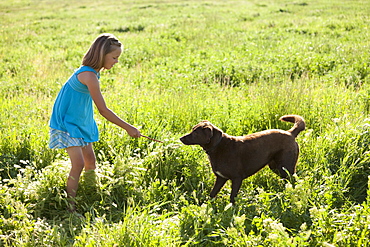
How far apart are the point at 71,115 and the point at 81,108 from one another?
13 centimetres

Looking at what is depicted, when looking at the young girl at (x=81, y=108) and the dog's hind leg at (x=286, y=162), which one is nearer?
the young girl at (x=81, y=108)

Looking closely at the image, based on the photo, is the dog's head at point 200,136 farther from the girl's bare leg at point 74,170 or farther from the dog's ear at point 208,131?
the girl's bare leg at point 74,170

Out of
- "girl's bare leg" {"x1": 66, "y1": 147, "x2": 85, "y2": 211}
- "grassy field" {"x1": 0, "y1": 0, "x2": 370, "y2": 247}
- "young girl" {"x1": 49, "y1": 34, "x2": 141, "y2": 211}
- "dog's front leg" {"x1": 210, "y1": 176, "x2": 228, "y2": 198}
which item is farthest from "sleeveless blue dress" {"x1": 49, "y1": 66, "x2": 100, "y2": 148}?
"dog's front leg" {"x1": 210, "y1": 176, "x2": 228, "y2": 198}

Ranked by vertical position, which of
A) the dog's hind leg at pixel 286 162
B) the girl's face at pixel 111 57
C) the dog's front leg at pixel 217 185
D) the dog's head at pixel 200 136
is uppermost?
the girl's face at pixel 111 57

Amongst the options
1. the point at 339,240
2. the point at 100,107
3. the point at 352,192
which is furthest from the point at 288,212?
the point at 100,107

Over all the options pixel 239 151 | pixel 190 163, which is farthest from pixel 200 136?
pixel 190 163

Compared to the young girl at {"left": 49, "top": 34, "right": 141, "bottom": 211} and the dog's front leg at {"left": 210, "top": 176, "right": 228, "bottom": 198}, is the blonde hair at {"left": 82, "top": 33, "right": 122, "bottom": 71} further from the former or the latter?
the dog's front leg at {"left": 210, "top": 176, "right": 228, "bottom": 198}

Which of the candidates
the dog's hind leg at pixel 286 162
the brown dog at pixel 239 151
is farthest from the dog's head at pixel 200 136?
the dog's hind leg at pixel 286 162

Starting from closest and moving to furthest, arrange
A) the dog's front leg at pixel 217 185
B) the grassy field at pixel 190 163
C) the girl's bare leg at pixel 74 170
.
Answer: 1. the grassy field at pixel 190 163
2. the girl's bare leg at pixel 74 170
3. the dog's front leg at pixel 217 185

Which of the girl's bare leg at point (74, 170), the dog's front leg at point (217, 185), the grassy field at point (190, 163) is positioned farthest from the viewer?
the dog's front leg at point (217, 185)

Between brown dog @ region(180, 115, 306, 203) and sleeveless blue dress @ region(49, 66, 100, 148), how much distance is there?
1120 millimetres

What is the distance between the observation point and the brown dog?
150 inches

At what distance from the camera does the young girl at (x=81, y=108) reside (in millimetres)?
3752

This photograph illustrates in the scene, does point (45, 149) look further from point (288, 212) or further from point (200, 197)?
point (288, 212)
